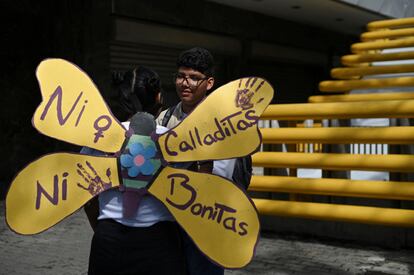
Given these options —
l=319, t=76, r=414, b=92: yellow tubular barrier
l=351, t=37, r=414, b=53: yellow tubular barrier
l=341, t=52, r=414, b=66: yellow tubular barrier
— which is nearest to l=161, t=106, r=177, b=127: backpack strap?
l=319, t=76, r=414, b=92: yellow tubular barrier

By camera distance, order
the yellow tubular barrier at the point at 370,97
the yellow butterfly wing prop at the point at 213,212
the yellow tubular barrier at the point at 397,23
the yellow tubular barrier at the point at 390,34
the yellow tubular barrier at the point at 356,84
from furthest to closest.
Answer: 1. the yellow tubular barrier at the point at 397,23
2. the yellow tubular barrier at the point at 390,34
3. the yellow tubular barrier at the point at 356,84
4. the yellow tubular barrier at the point at 370,97
5. the yellow butterfly wing prop at the point at 213,212

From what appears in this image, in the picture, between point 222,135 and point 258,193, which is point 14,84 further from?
point 222,135

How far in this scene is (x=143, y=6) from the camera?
1153cm

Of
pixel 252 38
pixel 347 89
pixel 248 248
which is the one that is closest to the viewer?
pixel 248 248

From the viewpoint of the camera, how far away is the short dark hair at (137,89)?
7.15 ft

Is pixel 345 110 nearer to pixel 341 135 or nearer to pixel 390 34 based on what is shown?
pixel 341 135

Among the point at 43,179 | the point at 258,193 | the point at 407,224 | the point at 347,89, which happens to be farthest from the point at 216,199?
the point at 347,89

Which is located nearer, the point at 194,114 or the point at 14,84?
the point at 194,114

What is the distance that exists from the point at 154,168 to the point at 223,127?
0.29 metres

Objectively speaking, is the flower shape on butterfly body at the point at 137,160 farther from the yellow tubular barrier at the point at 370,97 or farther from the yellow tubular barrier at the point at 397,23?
the yellow tubular barrier at the point at 397,23

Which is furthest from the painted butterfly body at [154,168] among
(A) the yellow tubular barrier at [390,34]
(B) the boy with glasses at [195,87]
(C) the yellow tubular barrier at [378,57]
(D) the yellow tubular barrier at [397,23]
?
(D) the yellow tubular barrier at [397,23]

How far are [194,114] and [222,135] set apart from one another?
13 centimetres

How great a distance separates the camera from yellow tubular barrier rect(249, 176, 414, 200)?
17.3 feet

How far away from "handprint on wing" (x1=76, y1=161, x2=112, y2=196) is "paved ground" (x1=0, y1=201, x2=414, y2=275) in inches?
110
